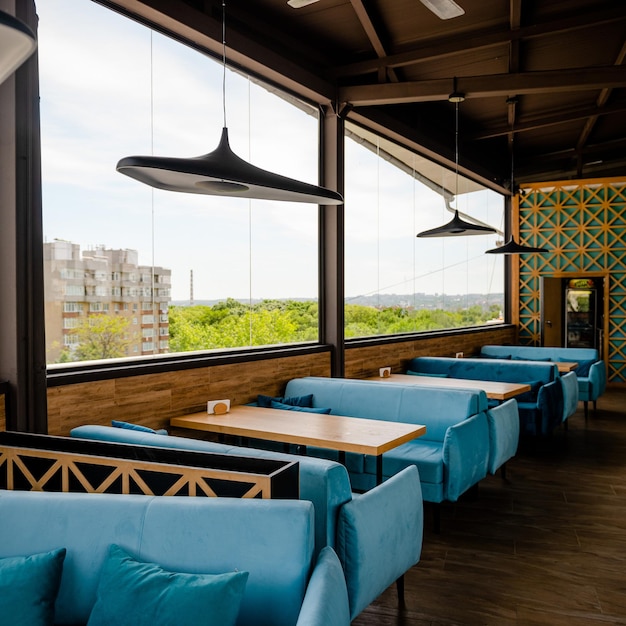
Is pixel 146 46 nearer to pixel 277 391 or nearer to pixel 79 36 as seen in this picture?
pixel 79 36

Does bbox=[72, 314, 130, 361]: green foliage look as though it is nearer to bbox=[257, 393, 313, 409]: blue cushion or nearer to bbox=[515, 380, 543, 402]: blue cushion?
bbox=[257, 393, 313, 409]: blue cushion

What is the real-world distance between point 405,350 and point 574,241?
4.64m

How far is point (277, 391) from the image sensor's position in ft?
15.1

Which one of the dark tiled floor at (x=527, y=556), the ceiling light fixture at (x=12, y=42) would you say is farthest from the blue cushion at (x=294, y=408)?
the ceiling light fixture at (x=12, y=42)

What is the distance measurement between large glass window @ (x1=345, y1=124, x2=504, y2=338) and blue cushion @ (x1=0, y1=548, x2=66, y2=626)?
14.0 ft

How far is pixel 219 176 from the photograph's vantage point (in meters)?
1.96

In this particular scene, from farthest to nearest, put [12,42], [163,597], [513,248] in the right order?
[513,248]
[163,597]
[12,42]

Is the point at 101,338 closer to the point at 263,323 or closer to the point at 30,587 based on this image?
the point at 263,323

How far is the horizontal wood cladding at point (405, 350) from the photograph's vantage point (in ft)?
18.6

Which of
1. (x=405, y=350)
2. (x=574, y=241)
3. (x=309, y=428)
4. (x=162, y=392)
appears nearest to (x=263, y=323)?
(x=162, y=392)

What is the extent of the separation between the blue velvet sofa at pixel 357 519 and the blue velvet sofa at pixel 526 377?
3.18m

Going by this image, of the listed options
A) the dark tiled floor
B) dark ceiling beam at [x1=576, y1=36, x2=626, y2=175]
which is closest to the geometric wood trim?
the dark tiled floor

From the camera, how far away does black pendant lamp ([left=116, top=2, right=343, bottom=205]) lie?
1.92 m

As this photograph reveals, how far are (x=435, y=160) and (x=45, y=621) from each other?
6963 millimetres
